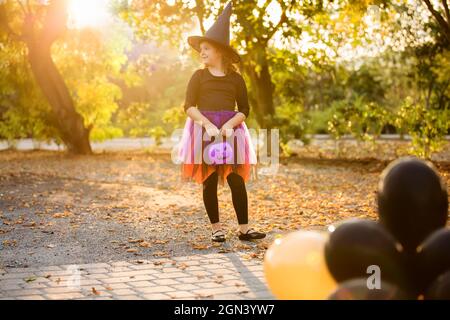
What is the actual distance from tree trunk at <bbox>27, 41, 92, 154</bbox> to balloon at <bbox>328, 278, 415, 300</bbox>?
17.0 meters

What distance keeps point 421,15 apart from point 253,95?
16.1ft

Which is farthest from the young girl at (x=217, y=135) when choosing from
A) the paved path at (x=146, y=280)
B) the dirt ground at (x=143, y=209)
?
the paved path at (x=146, y=280)

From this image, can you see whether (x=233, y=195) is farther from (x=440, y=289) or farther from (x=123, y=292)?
(x=440, y=289)

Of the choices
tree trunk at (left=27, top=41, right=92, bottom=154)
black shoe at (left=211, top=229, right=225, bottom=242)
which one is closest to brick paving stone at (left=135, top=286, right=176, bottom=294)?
black shoe at (left=211, top=229, right=225, bottom=242)

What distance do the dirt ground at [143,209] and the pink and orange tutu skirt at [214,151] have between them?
0.66 metres

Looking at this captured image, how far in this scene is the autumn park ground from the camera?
19.2ft

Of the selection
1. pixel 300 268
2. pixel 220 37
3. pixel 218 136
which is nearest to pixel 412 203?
pixel 300 268

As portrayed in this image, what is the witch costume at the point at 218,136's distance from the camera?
19.3 ft

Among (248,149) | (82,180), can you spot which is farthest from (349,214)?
(82,180)

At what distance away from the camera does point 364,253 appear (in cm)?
304

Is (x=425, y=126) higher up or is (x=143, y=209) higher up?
(x=425, y=126)

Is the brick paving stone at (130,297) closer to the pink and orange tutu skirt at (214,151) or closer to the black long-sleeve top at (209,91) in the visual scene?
the pink and orange tutu skirt at (214,151)

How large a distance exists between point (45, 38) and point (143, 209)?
11535mm
